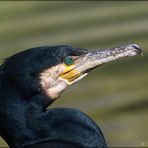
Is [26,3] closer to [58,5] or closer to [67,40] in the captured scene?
[58,5]

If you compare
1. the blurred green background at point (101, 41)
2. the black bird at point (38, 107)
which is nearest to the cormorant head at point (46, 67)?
the black bird at point (38, 107)

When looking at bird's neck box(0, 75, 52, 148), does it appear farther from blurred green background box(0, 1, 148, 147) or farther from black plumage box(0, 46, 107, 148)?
blurred green background box(0, 1, 148, 147)

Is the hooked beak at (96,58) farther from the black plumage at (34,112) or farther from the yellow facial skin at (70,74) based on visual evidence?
the black plumage at (34,112)

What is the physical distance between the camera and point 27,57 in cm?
446

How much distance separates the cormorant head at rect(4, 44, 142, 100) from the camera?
446 cm

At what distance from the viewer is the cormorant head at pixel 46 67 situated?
4.46 m

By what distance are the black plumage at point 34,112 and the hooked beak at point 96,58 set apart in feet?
0.56

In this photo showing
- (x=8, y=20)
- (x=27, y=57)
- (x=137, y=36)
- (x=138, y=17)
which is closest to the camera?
(x=27, y=57)

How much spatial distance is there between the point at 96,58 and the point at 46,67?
14.1 inches

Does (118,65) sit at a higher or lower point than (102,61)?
lower

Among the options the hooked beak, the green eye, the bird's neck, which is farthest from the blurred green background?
the bird's neck

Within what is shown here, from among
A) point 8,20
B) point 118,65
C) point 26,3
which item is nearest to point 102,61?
point 118,65

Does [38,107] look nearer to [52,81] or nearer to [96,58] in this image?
[52,81]

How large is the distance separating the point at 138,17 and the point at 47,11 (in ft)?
6.28
